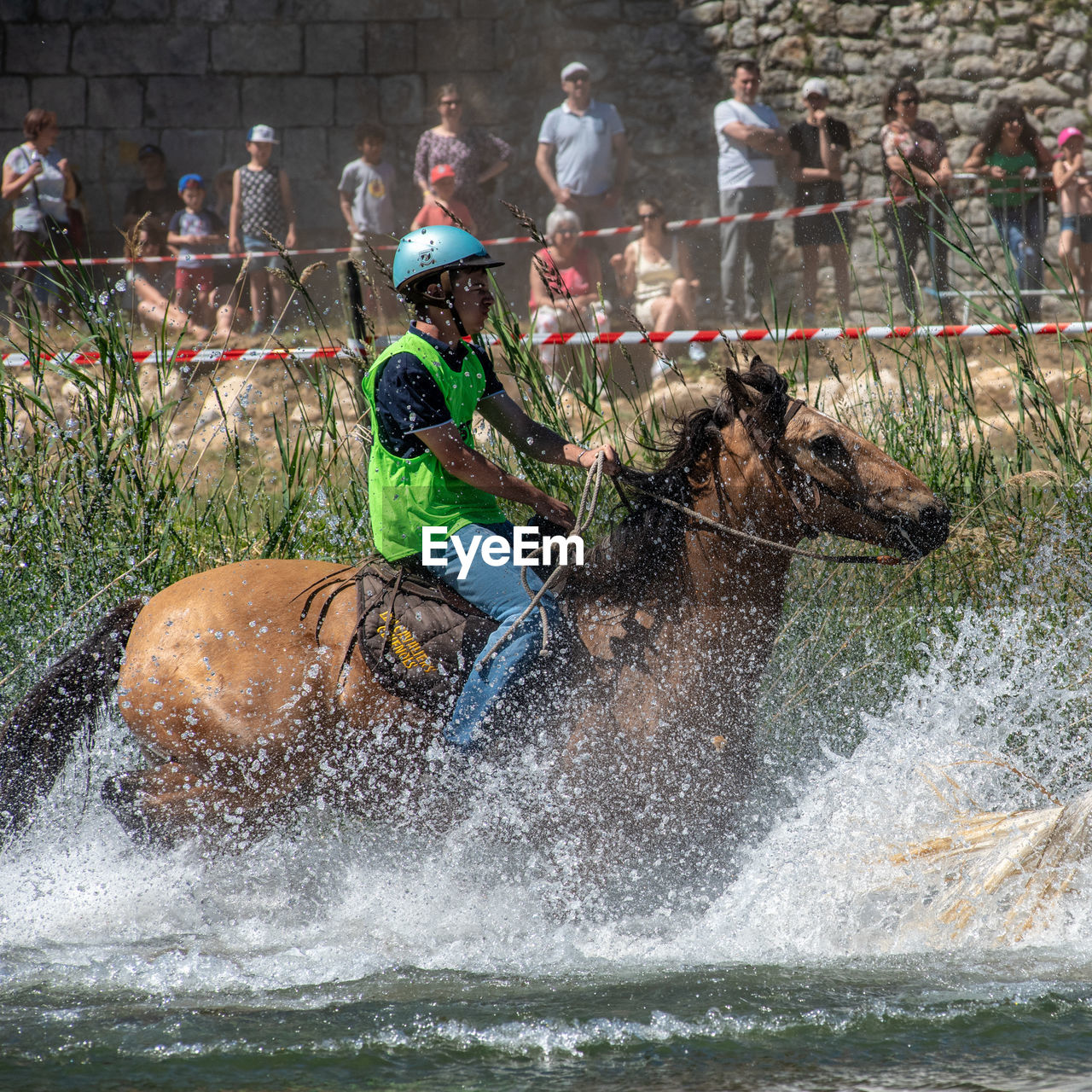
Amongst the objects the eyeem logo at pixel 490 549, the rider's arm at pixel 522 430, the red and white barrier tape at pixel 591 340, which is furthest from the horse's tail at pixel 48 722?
the red and white barrier tape at pixel 591 340

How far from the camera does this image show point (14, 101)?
49.9 feet

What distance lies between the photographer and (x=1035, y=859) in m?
3.69

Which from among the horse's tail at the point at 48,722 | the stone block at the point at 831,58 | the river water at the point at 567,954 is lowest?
the river water at the point at 567,954

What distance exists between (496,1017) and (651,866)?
36.6 inches

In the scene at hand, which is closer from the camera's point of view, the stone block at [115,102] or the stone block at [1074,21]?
the stone block at [1074,21]

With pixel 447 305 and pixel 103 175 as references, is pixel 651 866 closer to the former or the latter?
pixel 447 305

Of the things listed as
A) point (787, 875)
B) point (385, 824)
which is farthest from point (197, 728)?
point (787, 875)

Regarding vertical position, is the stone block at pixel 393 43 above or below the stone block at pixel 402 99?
above

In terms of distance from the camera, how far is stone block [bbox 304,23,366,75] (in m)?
15.1

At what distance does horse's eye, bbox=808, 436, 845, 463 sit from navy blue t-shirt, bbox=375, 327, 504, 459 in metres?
1.16

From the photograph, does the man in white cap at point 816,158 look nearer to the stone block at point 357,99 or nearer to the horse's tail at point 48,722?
the stone block at point 357,99

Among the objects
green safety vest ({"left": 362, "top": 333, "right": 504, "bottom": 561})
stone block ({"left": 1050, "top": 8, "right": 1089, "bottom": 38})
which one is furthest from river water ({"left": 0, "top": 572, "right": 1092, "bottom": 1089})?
stone block ({"left": 1050, "top": 8, "right": 1089, "bottom": 38})

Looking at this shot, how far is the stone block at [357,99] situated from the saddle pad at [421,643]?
1236 cm

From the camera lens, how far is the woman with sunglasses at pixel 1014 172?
10.4 m
